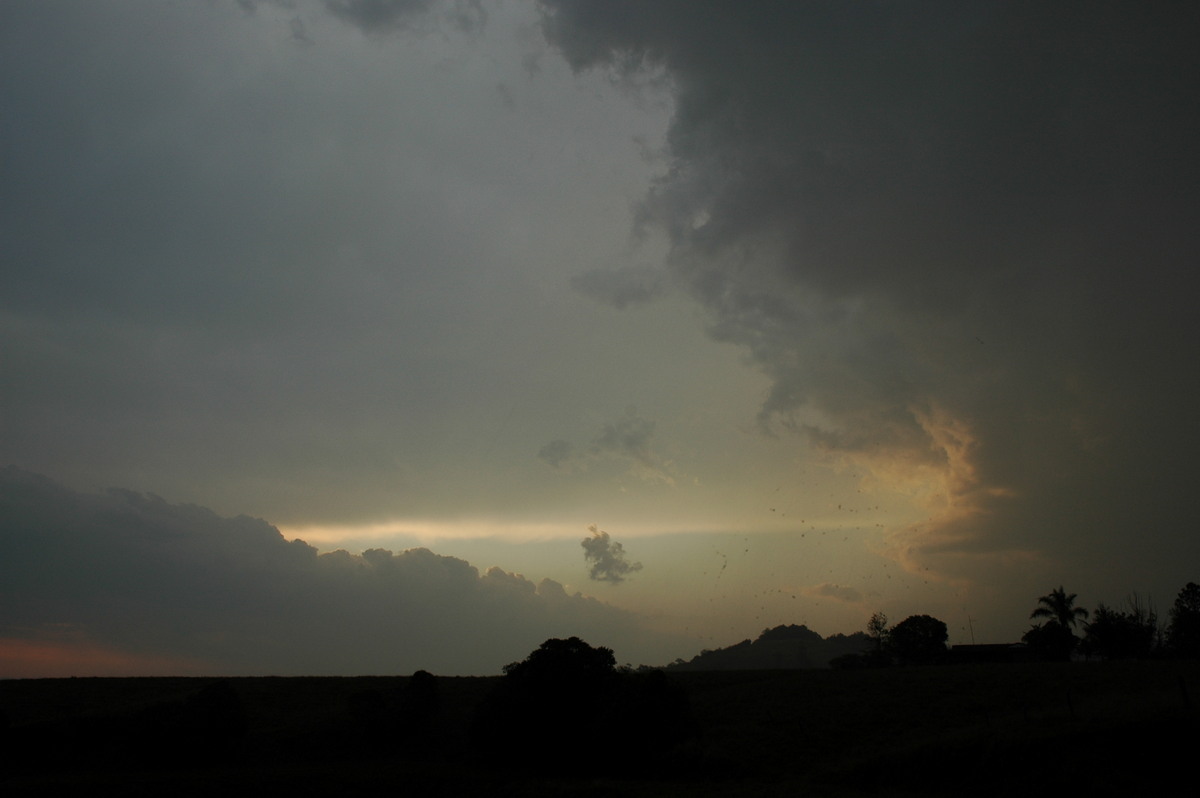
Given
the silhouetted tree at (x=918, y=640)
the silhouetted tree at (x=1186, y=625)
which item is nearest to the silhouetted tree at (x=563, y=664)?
the silhouetted tree at (x=918, y=640)

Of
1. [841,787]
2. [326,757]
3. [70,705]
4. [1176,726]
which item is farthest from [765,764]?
[70,705]

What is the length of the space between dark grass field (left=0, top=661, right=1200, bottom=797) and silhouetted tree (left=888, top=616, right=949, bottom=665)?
1571 inches

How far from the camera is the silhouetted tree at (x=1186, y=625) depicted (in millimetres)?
92188

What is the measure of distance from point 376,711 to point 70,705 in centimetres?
3060

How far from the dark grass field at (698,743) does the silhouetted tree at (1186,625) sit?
39582 mm

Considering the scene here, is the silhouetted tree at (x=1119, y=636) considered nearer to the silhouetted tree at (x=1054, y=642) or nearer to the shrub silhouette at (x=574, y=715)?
the silhouetted tree at (x=1054, y=642)

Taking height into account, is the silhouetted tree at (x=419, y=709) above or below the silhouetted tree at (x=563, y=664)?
below

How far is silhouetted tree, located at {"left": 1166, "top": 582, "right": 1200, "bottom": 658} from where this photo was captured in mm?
92188

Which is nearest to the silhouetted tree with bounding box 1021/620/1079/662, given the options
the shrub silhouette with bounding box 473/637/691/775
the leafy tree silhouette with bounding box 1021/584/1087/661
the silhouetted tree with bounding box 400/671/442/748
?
the leafy tree silhouette with bounding box 1021/584/1087/661

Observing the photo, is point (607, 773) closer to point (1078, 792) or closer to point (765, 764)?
point (765, 764)

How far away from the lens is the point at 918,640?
106m

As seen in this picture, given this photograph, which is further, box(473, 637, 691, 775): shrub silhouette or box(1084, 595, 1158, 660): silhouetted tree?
box(1084, 595, 1158, 660): silhouetted tree

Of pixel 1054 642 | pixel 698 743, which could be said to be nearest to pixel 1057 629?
pixel 1054 642

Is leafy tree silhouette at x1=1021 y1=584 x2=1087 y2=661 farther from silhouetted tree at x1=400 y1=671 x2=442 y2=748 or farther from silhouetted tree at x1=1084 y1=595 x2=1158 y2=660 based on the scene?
silhouetted tree at x1=400 y1=671 x2=442 y2=748
